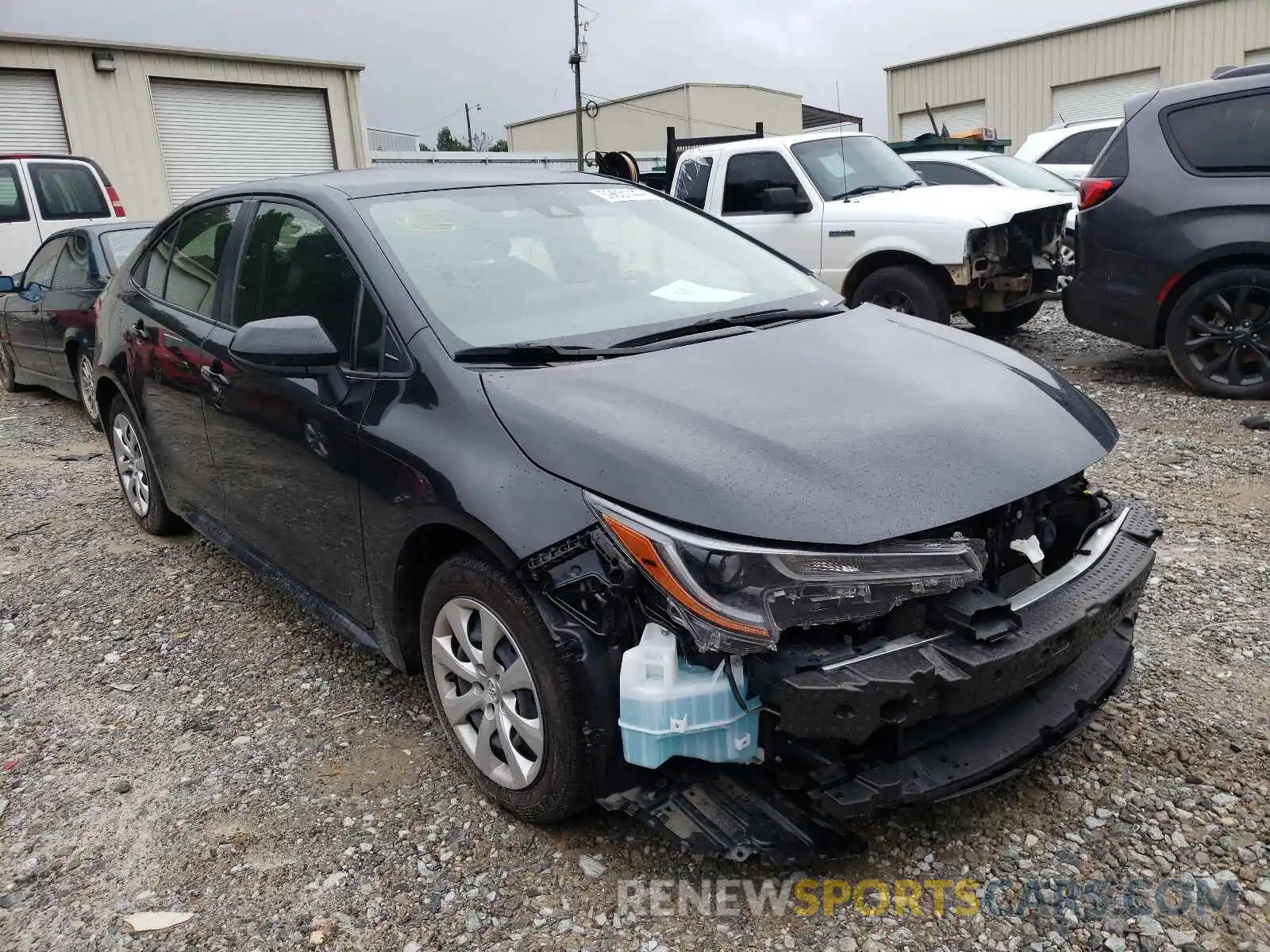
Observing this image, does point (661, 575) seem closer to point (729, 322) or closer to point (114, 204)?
point (729, 322)

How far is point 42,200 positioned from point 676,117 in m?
26.8

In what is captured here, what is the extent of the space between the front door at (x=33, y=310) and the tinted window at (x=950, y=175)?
7649 mm

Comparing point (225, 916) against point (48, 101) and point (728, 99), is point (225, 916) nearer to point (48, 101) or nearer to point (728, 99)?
point (48, 101)

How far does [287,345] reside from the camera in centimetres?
277

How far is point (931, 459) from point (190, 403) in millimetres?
2820

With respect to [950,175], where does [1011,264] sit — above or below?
below

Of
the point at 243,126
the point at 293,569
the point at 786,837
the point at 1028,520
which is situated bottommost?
the point at 786,837

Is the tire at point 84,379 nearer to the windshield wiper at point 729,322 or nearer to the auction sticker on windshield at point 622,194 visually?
the auction sticker on windshield at point 622,194

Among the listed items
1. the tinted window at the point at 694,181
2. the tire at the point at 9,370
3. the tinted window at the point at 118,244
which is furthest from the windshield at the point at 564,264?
the tire at the point at 9,370

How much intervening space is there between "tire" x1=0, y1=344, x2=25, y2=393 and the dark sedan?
21cm

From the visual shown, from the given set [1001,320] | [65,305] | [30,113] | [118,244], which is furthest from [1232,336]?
[30,113]

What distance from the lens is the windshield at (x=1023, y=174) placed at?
32.2 ft

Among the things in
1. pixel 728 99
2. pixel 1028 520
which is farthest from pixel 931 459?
pixel 728 99

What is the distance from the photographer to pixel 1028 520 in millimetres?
Answer: 2457
